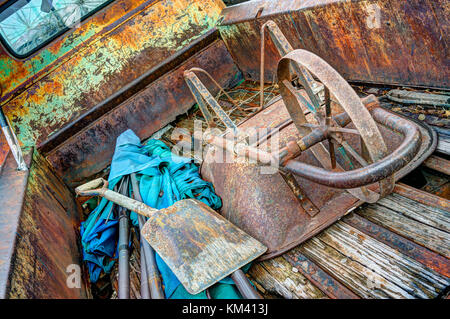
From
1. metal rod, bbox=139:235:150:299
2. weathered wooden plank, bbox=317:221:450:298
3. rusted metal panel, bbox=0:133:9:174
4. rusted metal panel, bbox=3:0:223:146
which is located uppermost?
rusted metal panel, bbox=3:0:223:146

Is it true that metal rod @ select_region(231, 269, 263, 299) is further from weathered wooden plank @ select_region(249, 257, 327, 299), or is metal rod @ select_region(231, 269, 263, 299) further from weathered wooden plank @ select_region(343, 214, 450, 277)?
weathered wooden plank @ select_region(343, 214, 450, 277)

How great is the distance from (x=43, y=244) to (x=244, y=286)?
119 cm

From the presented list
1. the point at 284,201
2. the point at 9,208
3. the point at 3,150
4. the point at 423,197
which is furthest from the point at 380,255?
the point at 3,150

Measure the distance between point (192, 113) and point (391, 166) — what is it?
3.23 metres

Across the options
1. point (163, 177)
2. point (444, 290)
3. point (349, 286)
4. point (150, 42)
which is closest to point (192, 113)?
point (150, 42)

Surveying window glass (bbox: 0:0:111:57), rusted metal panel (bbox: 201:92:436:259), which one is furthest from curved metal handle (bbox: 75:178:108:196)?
window glass (bbox: 0:0:111:57)

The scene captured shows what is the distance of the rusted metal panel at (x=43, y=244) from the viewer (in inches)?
59.0

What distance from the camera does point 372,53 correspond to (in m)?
2.52

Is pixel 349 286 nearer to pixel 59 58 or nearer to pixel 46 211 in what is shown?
pixel 46 211

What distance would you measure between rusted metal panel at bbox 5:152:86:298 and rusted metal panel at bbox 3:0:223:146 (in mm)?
807

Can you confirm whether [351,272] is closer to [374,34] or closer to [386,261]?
[386,261]

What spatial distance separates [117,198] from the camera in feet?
8.54

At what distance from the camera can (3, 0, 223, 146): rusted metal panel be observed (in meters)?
3.52
